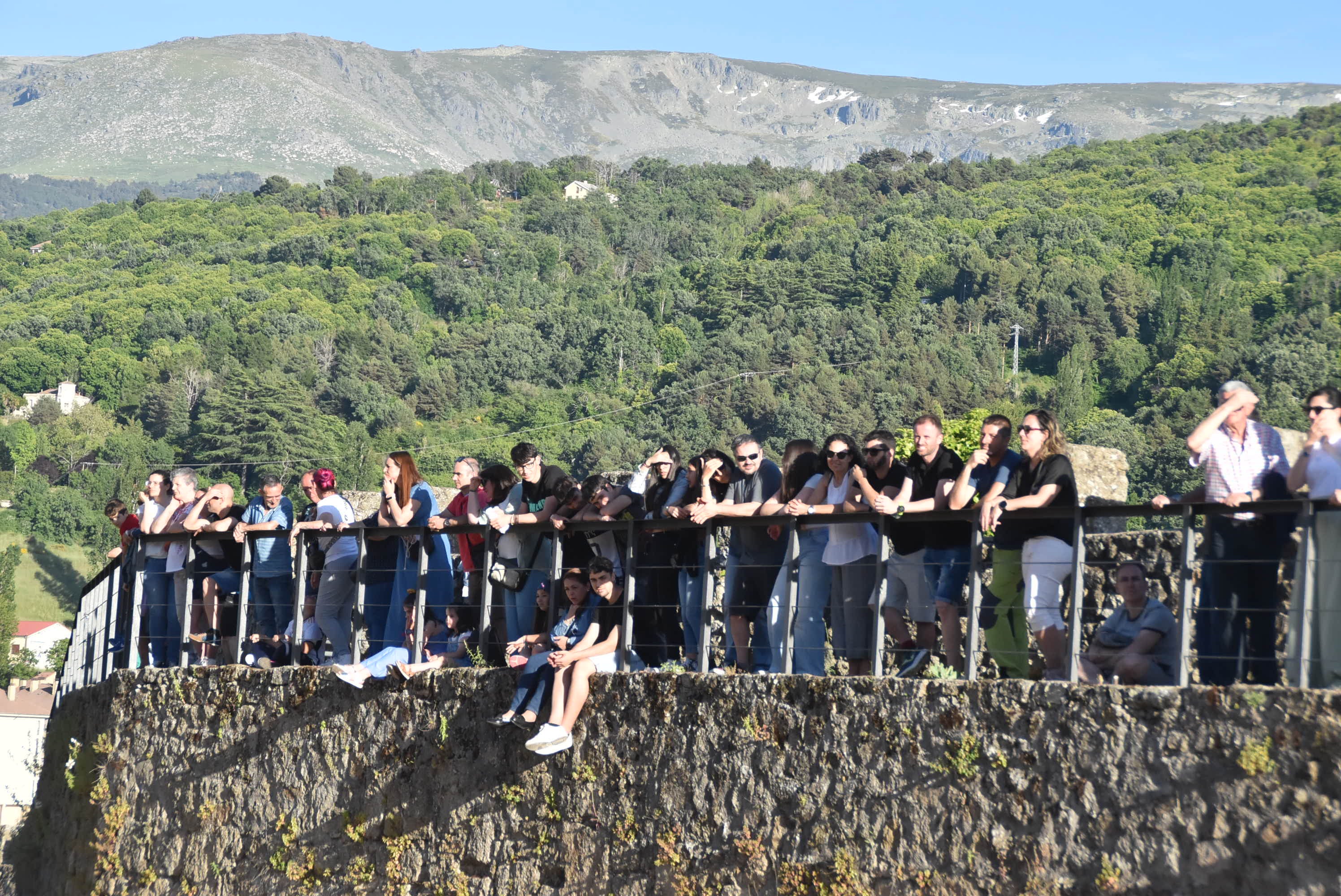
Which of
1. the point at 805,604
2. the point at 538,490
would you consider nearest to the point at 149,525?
the point at 538,490

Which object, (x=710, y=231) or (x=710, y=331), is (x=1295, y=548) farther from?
(x=710, y=231)

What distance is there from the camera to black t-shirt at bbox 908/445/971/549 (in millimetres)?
6938

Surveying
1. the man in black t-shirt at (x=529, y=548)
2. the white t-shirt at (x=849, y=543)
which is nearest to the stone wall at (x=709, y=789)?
the man in black t-shirt at (x=529, y=548)

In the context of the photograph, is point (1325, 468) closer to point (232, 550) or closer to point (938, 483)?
point (938, 483)

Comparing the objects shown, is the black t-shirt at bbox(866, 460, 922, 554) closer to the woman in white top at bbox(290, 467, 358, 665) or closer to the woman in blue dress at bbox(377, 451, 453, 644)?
the woman in blue dress at bbox(377, 451, 453, 644)

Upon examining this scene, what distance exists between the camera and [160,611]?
1048 centimetres

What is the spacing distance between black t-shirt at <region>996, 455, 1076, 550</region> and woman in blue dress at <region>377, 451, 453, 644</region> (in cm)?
327

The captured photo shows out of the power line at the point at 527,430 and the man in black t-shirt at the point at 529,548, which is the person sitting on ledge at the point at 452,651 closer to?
the man in black t-shirt at the point at 529,548

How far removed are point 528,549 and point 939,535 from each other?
7.53 ft

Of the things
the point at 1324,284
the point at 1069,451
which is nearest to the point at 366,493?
the point at 1069,451

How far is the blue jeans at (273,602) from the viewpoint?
972cm

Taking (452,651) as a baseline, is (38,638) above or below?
below

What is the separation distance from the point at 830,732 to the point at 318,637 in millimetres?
4030

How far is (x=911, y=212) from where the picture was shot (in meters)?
138
